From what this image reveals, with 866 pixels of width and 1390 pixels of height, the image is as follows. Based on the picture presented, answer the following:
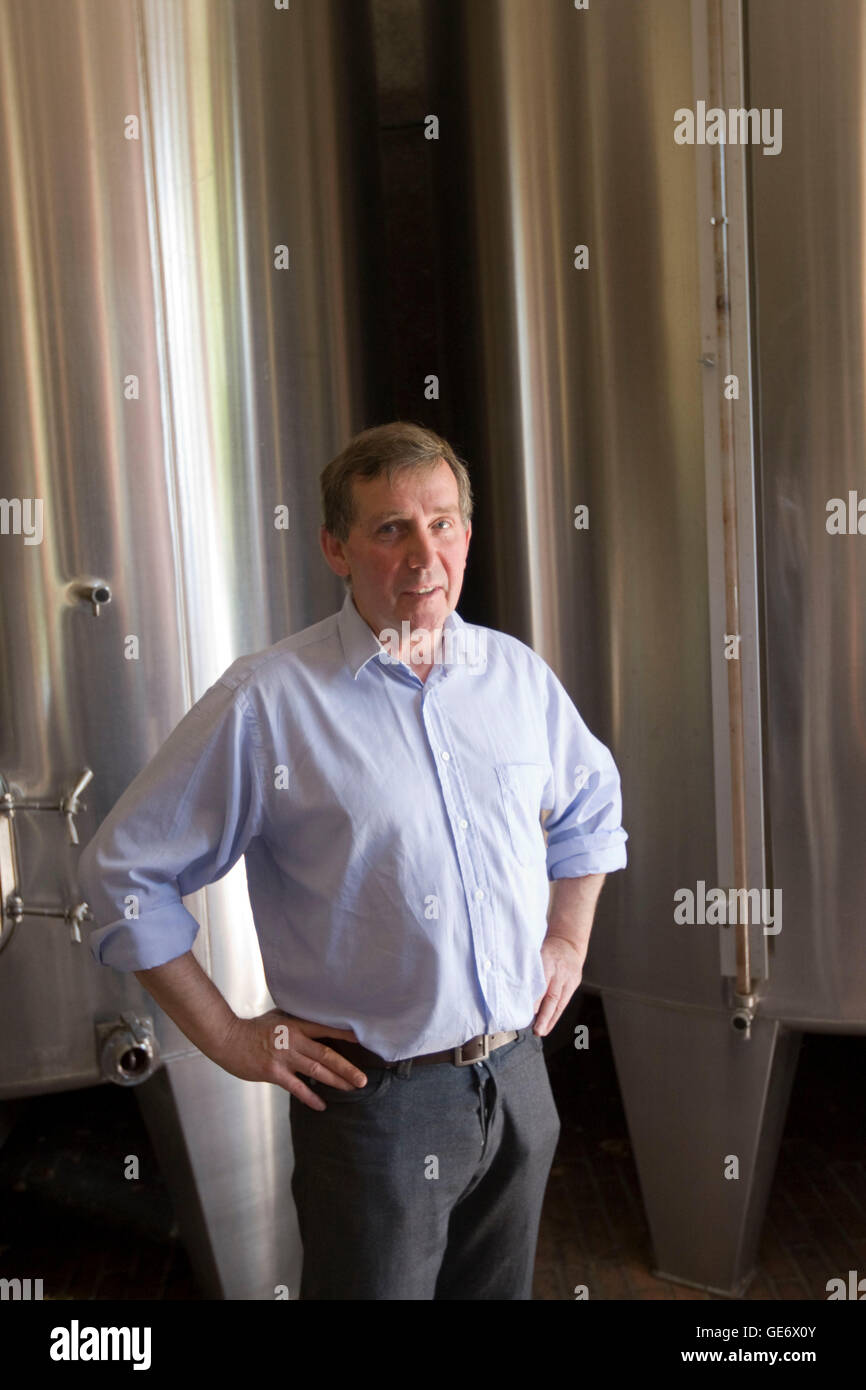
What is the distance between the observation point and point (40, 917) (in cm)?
258

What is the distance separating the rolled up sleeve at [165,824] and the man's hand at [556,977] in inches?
22.2

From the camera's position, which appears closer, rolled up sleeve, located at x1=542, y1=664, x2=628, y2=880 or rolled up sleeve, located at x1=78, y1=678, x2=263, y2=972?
rolled up sleeve, located at x1=78, y1=678, x2=263, y2=972

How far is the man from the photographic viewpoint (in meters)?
1.79

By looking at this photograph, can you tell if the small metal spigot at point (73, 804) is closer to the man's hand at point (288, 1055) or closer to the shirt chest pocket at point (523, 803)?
the man's hand at point (288, 1055)

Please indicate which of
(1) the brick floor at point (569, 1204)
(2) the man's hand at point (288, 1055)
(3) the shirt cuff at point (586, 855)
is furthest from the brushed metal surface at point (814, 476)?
(2) the man's hand at point (288, 1055)

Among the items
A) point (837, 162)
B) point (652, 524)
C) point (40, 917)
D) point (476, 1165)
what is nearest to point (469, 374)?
point (652, 524)

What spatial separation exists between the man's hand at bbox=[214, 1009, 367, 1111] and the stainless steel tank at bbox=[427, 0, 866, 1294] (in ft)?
4.12

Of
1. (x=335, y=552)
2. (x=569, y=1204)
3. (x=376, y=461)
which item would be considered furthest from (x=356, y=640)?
(x=569, y=1204)

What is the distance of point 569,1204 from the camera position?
134 inches

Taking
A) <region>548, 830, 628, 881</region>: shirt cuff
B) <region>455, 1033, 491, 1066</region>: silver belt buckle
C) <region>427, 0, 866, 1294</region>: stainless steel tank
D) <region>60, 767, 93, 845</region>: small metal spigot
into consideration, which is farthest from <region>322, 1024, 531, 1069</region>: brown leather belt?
<region>427, 0, 866, 1294</region>: stainless steel tank

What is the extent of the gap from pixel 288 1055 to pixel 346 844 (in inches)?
12.8

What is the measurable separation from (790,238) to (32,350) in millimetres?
1542

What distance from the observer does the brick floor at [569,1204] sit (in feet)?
9.99

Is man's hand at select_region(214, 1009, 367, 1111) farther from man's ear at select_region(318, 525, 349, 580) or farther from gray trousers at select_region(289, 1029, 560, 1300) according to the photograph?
man's ear at select_region(318, 525, 349, 580)
